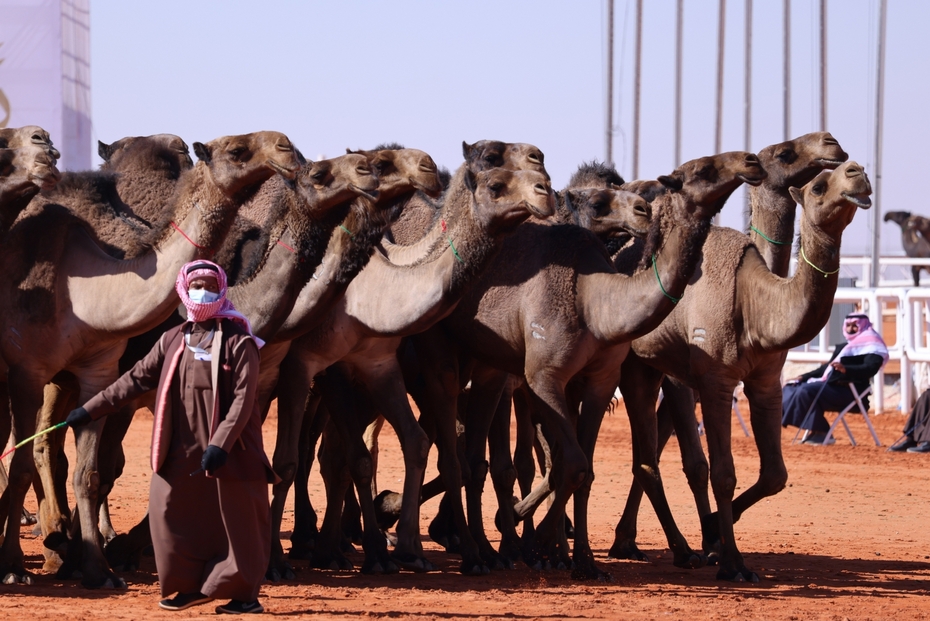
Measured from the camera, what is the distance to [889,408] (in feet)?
Answer: 83.4

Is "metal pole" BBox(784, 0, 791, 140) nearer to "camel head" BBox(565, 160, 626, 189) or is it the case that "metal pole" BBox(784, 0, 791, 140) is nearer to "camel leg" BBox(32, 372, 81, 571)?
"camel head" BBox(565, 160, 626, 189)

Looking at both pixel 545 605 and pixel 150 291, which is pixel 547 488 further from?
pixel 150 291

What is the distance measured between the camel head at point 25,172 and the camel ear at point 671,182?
3775 millimetres

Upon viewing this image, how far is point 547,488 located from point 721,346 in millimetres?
1694

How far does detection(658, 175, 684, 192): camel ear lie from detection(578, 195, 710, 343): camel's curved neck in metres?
0.06

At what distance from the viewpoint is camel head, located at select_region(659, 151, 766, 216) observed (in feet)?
30.1

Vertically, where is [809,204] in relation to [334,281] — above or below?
above

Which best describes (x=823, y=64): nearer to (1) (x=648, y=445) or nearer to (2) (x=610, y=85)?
(2) (x=610, y=85)

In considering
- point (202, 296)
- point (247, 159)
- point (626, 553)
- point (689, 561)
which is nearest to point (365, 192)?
point (247, 159)

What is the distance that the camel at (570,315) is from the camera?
30.2 ft

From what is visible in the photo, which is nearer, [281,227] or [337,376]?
[281,227]

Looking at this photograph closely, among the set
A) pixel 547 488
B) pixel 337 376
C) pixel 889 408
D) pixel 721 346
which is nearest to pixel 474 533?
Result: pixel 547 488

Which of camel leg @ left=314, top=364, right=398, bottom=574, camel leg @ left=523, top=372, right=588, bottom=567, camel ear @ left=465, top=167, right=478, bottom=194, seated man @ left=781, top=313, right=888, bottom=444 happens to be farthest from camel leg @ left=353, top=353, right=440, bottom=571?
seated man @ left=781, top=313, right=888, bottom=444

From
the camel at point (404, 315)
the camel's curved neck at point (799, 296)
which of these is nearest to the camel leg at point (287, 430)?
the camel at point (404, 315)
